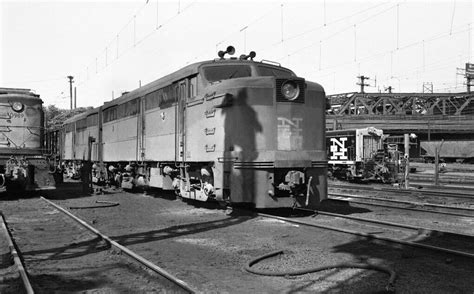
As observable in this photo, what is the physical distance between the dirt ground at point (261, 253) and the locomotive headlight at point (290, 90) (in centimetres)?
285

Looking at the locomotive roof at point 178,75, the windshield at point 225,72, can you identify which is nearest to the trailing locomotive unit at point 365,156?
the locomotive roof at point 178,75

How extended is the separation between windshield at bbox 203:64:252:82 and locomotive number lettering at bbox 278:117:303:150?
1.80m

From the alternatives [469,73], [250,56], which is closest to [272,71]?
[250,56]

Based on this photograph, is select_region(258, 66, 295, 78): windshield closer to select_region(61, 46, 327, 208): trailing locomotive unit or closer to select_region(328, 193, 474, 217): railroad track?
select_region(61, 46, 327, 208): trailing locomotive unit

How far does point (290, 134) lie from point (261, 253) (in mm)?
3983

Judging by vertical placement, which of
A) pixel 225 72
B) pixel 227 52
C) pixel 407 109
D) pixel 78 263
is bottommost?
pixel 78 263

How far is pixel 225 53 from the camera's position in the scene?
12.3 m

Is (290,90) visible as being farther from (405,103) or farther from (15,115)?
(405,103)

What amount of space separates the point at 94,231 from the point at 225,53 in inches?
232

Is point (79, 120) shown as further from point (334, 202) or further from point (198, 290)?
point (198, 290)

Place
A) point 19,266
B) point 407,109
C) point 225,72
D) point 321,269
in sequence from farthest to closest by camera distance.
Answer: point 407,109 < point 225,72 < point 19,266 < point 321,269

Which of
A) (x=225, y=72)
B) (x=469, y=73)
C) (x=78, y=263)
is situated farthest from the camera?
(x=469, y=73)

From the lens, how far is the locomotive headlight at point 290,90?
10.4 metres

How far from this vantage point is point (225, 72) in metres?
11.4
